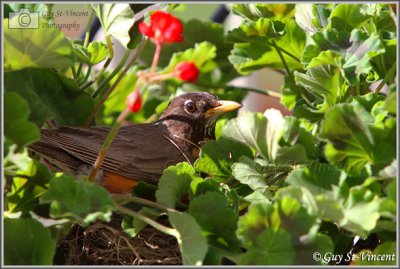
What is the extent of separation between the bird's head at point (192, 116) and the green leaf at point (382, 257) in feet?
3.17

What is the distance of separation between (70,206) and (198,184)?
12.7 inches

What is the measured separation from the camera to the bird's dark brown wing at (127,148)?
2186mm

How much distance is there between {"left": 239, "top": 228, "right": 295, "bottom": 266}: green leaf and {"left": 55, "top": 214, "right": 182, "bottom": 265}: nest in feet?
1.74

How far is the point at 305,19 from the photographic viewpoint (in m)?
2.13

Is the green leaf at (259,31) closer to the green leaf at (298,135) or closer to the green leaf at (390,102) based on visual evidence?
the green leaf at (298,135)

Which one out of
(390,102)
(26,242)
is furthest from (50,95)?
(390,102)

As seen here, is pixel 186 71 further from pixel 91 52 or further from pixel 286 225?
pixel 91 52

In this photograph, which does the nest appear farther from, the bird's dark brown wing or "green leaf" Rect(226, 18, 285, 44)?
"green leaf" Rect(226, 18, 285, 44)

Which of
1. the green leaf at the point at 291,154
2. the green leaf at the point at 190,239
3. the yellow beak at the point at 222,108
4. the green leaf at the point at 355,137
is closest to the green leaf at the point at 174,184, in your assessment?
the green leaf at the point at 190,239

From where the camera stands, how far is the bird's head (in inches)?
102

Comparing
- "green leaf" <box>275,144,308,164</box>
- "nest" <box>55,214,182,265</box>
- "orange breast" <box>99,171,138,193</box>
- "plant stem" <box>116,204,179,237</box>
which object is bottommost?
"nest" <box>55,214,182,265</box>

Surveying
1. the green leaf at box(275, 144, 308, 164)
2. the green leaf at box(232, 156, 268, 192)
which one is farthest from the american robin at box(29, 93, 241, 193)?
the green leaf at box(275, 144, 308, 164)

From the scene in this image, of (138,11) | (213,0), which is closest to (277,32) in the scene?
(213,0)

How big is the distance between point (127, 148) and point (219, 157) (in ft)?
1.55
